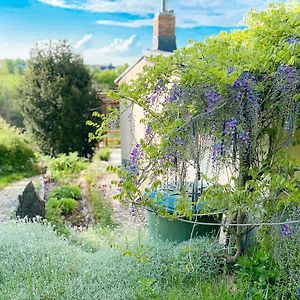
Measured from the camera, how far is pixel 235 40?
3301 millimetres

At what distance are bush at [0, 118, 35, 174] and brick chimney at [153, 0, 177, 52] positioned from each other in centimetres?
422

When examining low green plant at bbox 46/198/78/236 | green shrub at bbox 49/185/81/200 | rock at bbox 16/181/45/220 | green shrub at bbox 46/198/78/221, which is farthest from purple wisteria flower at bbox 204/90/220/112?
green shrub at bbox 49/185/81/200

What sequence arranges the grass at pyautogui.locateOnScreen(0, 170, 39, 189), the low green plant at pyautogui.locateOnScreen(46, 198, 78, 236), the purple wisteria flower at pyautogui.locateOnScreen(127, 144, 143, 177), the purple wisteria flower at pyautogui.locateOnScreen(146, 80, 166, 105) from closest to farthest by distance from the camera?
the purple wisteria flower at pyautogui.locateOnScreen(127, 144, 143, 177)
the purple wisteria flower at pyautogui.locateOnScreen(146, 80, 166, 105)
the low green plant at pyautogui.locateOnScreen(46, 198, 78, 236)
the grass at pyautogui.locateOnScreen(0, 170, 39, 189)

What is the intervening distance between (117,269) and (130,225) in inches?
88.5

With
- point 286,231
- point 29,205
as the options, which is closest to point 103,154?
point 29,205

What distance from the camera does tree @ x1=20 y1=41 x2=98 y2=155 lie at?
34.4 feet

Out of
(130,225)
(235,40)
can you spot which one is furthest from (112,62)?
(235,40)

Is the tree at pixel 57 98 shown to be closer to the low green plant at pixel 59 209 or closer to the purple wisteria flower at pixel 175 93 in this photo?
the low green plant at pixel 59 209

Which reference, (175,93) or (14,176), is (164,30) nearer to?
(14,176)

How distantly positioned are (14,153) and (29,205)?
536cm

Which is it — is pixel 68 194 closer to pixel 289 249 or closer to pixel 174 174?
pixel 174 174

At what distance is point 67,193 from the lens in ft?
23.7

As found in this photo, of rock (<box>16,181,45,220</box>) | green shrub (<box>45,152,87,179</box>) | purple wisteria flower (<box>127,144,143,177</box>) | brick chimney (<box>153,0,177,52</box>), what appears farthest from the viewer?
green shrub (<box>45,152,87,179</box>)

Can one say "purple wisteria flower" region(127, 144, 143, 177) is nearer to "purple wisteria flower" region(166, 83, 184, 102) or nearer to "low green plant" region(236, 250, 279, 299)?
"purple wisteria flower" region(166, 83, 184, 102)
